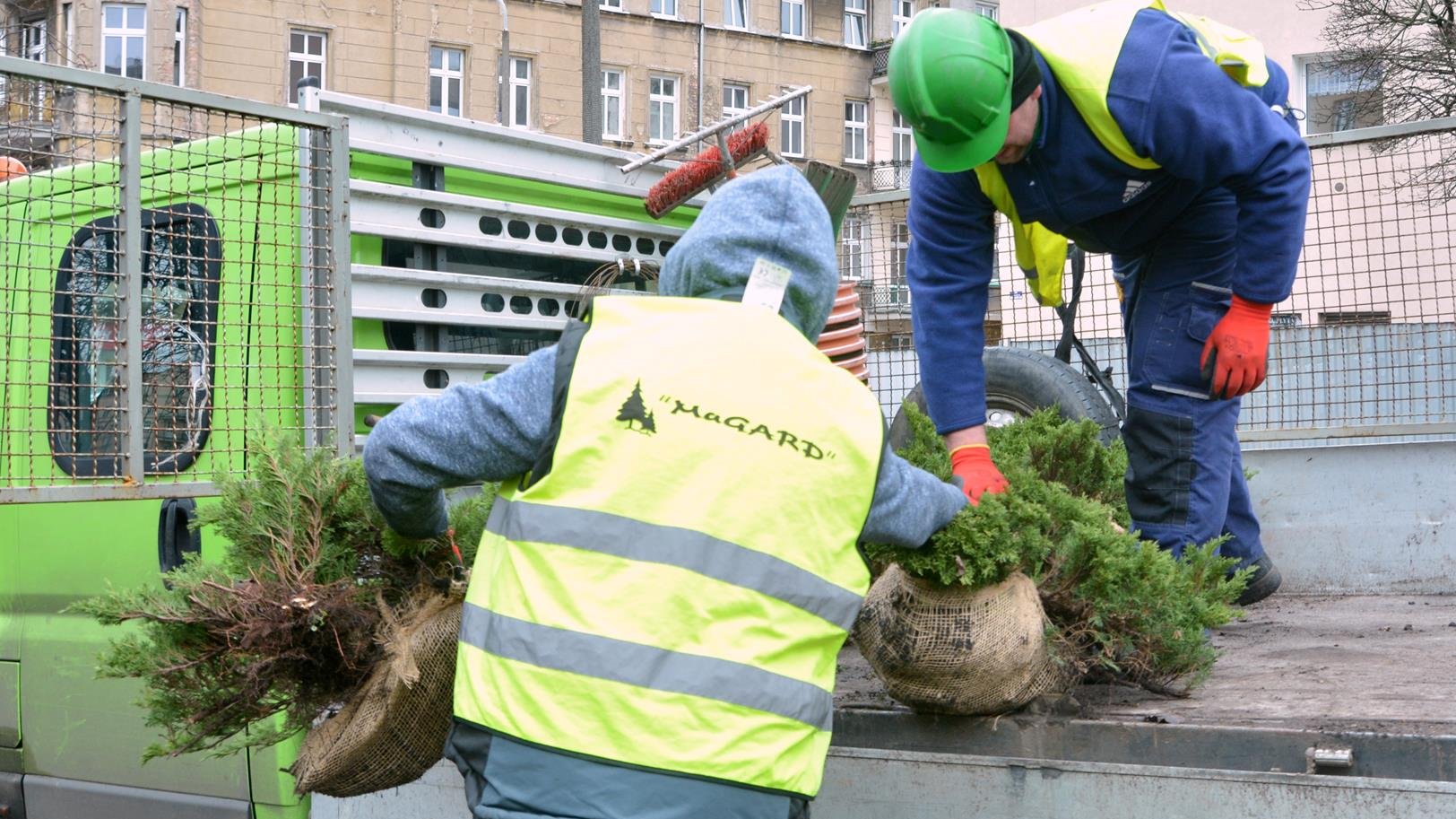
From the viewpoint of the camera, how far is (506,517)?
2176 millimetres

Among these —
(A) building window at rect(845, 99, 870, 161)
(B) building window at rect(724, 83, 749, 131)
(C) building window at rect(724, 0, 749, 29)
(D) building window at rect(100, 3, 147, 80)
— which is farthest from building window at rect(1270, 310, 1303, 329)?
(A) building window at rect(845, 99, 870, 161)

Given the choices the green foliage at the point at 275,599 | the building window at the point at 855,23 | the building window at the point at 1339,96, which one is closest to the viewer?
the green foliage at the point at 275,599

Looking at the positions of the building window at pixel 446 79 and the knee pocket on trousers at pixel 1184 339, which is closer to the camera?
the knee pocket on trousers at pixel 1184 339

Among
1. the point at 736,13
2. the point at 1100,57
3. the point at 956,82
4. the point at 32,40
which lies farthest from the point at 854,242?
the point at 736,13

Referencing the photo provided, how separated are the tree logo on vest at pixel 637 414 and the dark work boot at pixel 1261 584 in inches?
82.5

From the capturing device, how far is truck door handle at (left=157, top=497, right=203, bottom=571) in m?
3.40

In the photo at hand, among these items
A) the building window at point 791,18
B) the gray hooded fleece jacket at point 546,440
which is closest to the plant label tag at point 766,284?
the gray hooded fleece jacket at point 546,440

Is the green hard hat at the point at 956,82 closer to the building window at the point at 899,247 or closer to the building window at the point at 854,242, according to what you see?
the building window at the point at 899,247

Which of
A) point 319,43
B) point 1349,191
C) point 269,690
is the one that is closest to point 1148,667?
point 269,690

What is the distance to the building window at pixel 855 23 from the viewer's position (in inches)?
1495

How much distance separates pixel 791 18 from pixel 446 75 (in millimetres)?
9192

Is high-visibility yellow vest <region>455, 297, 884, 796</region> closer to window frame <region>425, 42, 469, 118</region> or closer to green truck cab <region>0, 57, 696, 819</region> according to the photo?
green truck cab <region>0, 57, 696, 819</region>

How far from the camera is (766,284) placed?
7.41 ft

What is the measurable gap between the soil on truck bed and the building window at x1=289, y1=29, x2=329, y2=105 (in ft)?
92.0
